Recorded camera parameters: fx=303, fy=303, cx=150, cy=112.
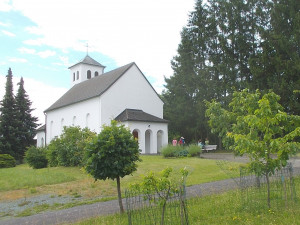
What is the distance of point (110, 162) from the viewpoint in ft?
26.8

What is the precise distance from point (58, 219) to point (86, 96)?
2992cm

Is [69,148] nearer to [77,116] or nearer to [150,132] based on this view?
[150,132]

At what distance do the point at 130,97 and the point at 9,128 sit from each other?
17.8m

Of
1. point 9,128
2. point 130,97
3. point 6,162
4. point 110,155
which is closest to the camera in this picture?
point 110,155

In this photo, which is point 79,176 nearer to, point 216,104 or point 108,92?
point 216,104

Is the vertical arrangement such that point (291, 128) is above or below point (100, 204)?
above

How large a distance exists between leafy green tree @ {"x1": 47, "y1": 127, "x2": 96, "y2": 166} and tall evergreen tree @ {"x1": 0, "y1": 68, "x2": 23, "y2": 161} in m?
21.3

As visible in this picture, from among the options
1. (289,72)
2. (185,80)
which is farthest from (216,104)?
(185,80)

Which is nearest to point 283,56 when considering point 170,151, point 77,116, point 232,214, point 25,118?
point 170,151

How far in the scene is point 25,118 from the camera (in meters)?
45.1

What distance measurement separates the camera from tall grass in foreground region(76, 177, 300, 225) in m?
6.52

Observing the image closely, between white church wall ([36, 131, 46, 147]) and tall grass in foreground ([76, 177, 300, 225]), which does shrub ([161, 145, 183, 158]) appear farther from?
white church wall ([36, 131, 46, 147])

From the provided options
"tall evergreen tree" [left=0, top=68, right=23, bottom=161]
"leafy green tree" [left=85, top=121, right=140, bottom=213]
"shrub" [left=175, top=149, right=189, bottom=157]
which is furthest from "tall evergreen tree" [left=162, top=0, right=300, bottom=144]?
"tall evergreen tree" [left=0, top=68, right=23, bottom=161]

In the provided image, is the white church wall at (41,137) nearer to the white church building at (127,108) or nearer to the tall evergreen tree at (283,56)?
the white church building at (127,108)
